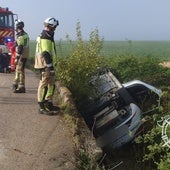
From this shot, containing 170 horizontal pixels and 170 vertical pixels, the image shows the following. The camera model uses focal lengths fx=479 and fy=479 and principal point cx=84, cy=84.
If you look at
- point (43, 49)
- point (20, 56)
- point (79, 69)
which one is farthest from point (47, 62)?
point (20, 56)

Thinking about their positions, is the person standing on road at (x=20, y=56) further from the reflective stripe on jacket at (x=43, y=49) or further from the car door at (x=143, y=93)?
the car door at (x=143, y=93)

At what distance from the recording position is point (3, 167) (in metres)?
6.68

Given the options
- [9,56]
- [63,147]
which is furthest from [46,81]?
[9,56]

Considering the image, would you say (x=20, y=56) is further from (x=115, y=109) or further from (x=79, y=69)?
(x=115, y=109)

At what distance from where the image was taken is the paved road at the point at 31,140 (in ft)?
22.6

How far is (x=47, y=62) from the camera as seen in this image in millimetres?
9781

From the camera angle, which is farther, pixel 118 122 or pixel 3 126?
pixel 118 122

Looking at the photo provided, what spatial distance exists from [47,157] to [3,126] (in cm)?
203

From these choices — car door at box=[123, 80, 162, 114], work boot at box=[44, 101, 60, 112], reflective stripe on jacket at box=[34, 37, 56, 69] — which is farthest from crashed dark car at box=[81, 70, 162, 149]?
reflective stripe on jacket at box=[34, 37, 56, 69]

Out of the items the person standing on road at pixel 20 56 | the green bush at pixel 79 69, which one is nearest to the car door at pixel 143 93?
the green bush at pixel 79 69

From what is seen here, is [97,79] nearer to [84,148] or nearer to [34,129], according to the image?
[34,129]

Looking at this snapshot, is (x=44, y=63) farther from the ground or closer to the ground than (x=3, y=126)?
farther from the ground

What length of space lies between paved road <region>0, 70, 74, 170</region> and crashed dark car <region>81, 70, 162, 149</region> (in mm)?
1079

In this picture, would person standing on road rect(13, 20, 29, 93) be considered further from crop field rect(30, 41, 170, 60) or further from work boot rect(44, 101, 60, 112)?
work boot rect(44, 101, 60, 112)
